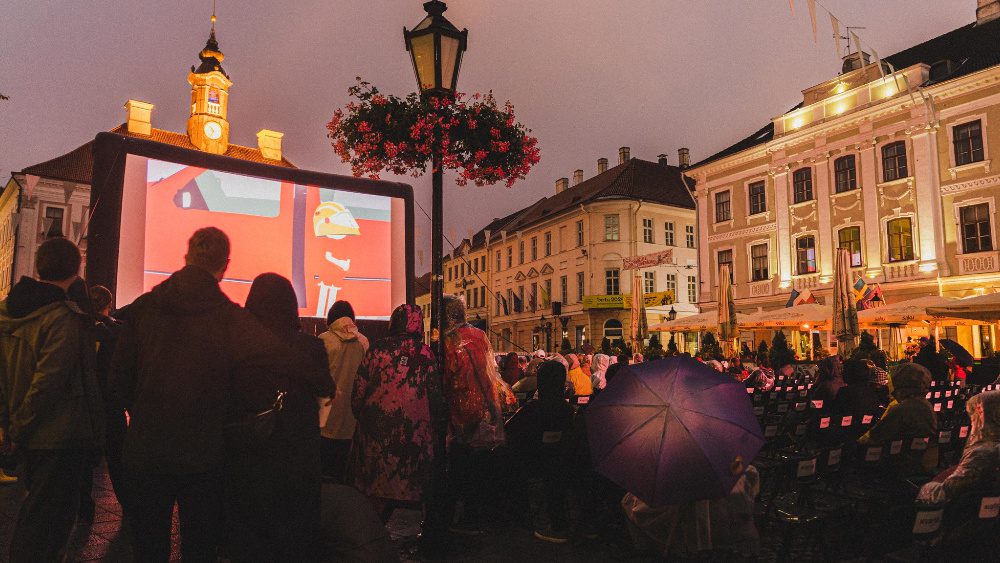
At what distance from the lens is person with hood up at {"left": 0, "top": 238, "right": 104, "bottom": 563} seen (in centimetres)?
323

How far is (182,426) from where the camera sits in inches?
99.3

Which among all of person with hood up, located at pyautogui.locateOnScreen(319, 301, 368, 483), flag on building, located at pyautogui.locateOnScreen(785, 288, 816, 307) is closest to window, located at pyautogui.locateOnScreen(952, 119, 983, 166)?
flag on building, located at pyautogui.locateOnScreen(785, 288, 816, 307)

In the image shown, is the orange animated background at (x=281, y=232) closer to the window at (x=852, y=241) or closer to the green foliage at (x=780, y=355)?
the green foliage at (x=780, y=355)

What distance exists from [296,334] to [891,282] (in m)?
26.5

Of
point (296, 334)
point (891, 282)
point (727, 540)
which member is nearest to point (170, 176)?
point (296, 334)

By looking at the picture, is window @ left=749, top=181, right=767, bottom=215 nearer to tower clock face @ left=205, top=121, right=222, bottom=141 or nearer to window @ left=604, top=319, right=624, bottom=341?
window @ left=604, top=319, right=624, bottom=341

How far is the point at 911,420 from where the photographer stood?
16.2 feet

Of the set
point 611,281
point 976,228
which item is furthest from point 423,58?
point 611,281

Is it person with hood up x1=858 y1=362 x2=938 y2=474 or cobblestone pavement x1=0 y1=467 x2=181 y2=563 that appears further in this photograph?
person with hood up x1=858 y1=362 x2=938 y2=474

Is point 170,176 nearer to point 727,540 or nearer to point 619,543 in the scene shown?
point 619,543

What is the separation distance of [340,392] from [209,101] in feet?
158

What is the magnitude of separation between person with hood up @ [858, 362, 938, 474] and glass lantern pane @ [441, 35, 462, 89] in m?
4.20

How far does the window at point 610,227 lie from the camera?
4219cm

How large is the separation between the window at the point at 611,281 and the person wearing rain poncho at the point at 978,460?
3853 centimetres
